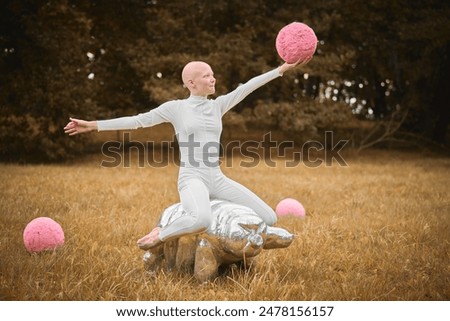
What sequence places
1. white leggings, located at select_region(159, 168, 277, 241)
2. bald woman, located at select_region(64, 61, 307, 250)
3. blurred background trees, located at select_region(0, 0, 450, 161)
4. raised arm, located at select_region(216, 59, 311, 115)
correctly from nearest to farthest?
white leggings, located at select_region(159, 168, 277, 241) → bald woman, located at select_region(64, 61, 307, 250) → raised arm, located at select_region(216, 59, 311, 115) → blurred background trees, located at select_region(0, 0, 450, 161)

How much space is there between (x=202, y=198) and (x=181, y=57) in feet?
34.7

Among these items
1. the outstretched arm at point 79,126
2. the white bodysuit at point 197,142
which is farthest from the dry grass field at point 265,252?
the outstretched arm at point 79,126

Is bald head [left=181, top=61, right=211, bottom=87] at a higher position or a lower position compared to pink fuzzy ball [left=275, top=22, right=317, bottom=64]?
lower

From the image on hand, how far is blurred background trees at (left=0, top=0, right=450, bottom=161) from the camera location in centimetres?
1255

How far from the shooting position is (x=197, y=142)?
147 inches

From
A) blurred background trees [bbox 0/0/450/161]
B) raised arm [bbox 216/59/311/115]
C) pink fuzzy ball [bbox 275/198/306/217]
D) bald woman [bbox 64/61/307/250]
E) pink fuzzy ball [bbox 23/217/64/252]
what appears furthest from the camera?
blurred background trees [bbox 0/0/450/161]

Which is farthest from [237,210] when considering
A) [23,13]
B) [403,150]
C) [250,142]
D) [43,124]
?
[403,150]

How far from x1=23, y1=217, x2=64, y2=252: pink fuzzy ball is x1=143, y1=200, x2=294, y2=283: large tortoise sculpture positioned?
3.85 ft

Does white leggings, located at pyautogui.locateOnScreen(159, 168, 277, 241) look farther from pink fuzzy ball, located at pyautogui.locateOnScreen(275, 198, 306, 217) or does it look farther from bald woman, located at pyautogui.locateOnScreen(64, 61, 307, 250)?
pink fuzzy ball, located at pyautogui.locateOnScreen(275, 198, 306, 217)

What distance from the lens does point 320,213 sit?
21.9 ft

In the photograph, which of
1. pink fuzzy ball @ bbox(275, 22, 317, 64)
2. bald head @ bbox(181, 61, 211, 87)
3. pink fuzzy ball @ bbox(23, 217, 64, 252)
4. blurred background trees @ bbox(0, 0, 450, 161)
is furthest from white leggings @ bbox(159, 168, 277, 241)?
blurred background trees @ bbox(0, 0, 450, 161)

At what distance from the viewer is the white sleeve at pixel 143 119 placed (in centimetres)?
363

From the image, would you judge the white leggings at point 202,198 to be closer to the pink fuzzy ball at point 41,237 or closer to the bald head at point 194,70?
the bald head at point 194,70

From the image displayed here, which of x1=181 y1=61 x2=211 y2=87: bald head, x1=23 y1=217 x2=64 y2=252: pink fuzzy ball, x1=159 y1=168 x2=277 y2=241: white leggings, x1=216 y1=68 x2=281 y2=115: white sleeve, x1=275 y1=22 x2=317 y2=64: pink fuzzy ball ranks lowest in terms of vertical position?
x1=23 y1=217 x2=64 y2=252: pink fuzzy ball
